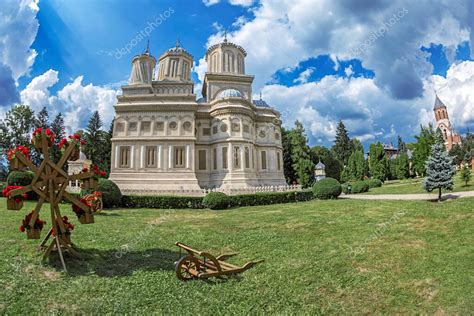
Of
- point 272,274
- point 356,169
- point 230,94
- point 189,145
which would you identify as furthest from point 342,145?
point 272,274

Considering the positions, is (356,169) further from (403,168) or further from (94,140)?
(94,140)

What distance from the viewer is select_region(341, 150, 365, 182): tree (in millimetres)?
41375

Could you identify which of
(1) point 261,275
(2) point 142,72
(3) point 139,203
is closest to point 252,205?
(3) point 139,203

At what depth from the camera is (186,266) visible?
6.15 meters

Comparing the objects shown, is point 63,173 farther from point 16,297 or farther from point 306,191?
point 306,191

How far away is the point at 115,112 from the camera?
28609 millimetres

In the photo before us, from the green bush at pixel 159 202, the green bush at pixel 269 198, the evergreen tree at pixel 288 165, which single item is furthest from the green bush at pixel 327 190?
the evergreen tree at pixel 288 165

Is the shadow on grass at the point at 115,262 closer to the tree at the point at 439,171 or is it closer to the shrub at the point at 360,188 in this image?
the tree at the point at 439,171

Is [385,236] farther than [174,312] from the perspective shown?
Yes

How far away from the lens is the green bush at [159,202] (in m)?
18.4

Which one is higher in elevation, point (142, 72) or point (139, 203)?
point (142, 72)

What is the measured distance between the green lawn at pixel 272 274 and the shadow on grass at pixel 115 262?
0.08 ft

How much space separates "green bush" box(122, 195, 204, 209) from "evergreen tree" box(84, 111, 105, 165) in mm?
29811

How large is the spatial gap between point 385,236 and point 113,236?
27.5ft
